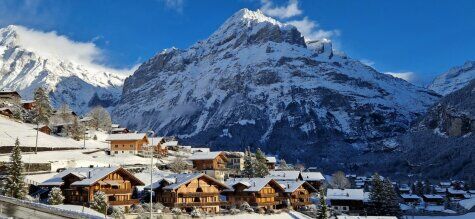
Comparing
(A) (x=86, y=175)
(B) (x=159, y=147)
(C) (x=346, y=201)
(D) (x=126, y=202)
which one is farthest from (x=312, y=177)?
(A) (x=86, y=175)

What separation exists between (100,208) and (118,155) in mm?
57839

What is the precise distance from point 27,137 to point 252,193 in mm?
55490

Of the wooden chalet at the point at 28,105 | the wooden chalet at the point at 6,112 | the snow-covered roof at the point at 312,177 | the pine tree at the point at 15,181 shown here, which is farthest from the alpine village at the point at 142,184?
the wooden chalet at the point at 28,105

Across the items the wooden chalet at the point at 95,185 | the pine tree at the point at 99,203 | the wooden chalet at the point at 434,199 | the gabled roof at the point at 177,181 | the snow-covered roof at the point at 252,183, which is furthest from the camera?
the wooden chalet at the point at 434,199

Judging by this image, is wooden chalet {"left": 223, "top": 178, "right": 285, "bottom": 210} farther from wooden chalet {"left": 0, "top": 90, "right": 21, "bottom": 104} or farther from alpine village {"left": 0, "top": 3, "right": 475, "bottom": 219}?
wooden chalet {"left": 0, "top": 90, "right": 21, "bottom": 104}

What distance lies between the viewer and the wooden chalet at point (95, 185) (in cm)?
7338

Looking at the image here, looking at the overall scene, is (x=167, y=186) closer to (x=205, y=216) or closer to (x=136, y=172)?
(x=205, y=216)

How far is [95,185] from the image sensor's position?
73688 mm

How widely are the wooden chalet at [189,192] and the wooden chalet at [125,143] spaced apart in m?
44.3

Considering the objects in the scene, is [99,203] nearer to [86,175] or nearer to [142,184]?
[86,175]

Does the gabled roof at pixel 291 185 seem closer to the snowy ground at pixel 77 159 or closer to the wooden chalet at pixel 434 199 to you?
the snowy ground at pixel 77 159

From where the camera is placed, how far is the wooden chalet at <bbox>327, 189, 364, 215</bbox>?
11438 centimetres

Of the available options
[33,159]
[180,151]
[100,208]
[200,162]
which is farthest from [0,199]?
[180,151]

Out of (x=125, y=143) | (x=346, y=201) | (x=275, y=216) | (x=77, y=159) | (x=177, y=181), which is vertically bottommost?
(x=275, y=216)
